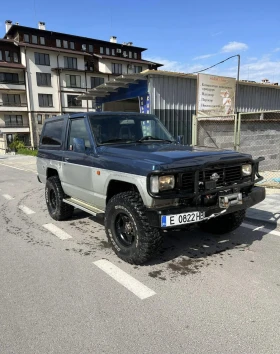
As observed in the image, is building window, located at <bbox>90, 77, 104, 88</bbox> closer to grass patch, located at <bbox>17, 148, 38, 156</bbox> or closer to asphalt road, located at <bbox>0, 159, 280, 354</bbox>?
grass patch, located at <bbox>17, 148, 38, 156</bbox>

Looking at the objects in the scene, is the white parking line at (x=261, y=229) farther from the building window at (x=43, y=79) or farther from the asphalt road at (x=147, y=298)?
the building window at (x=43, y=79)

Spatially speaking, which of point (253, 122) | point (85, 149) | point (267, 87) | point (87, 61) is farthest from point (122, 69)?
point (85, 149)

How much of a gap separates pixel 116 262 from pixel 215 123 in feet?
22.4

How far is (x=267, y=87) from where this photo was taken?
14477 mm

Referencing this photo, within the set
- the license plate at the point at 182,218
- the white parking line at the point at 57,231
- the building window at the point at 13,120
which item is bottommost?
the white parking line at the point at 57,231

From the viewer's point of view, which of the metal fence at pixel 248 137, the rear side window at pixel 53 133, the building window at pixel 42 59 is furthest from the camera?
the building window at pixel 42 59

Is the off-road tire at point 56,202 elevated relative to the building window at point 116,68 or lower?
lower

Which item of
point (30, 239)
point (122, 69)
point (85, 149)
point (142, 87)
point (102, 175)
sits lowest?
point (30, 239)

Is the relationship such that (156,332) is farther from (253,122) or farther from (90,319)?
(253,122)

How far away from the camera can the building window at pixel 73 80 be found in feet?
Result: 142

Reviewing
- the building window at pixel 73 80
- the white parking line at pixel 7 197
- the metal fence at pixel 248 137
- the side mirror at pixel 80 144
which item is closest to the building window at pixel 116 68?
the building window at pixel 73 80

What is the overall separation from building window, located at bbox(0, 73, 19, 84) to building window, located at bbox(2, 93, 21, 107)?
71.4 inches

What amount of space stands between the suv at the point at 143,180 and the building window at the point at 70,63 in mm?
41959

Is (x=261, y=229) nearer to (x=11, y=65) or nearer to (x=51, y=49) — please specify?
(x=11, y=65)
